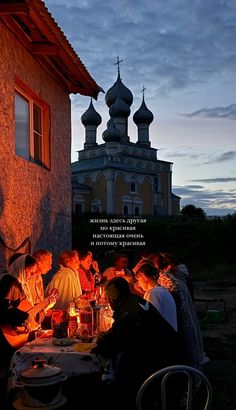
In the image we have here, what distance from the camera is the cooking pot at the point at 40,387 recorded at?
10.6 feet

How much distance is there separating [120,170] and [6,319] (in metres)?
49.6

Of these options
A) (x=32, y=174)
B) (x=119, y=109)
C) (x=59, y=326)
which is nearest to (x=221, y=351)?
(x=32, y=174)

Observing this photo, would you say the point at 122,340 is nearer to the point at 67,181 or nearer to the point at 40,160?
the point at 40,160

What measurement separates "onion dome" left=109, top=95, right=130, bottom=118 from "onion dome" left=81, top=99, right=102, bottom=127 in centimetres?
213

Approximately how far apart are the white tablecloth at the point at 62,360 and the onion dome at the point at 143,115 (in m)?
64.0

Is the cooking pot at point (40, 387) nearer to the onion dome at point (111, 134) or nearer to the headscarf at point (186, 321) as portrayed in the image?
the headscarf at point (186, 321)

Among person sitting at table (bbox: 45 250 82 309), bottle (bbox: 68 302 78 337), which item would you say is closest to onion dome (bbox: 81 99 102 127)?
person sitting at table (bbox: 45 250 82 309)

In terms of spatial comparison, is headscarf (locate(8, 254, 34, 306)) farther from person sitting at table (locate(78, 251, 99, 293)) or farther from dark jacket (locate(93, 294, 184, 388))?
person sitting at table (locate(78, 251, 99, 293))

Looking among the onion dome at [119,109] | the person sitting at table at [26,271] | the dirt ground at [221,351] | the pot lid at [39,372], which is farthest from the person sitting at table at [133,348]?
the onion dome at [119,109]

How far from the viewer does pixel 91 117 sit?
63.9 meters

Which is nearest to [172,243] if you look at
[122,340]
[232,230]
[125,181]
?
[232,230]

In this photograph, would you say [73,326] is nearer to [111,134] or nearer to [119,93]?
[111,134]

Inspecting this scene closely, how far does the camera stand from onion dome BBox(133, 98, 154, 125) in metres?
67.1

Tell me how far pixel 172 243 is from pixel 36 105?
973 inches
